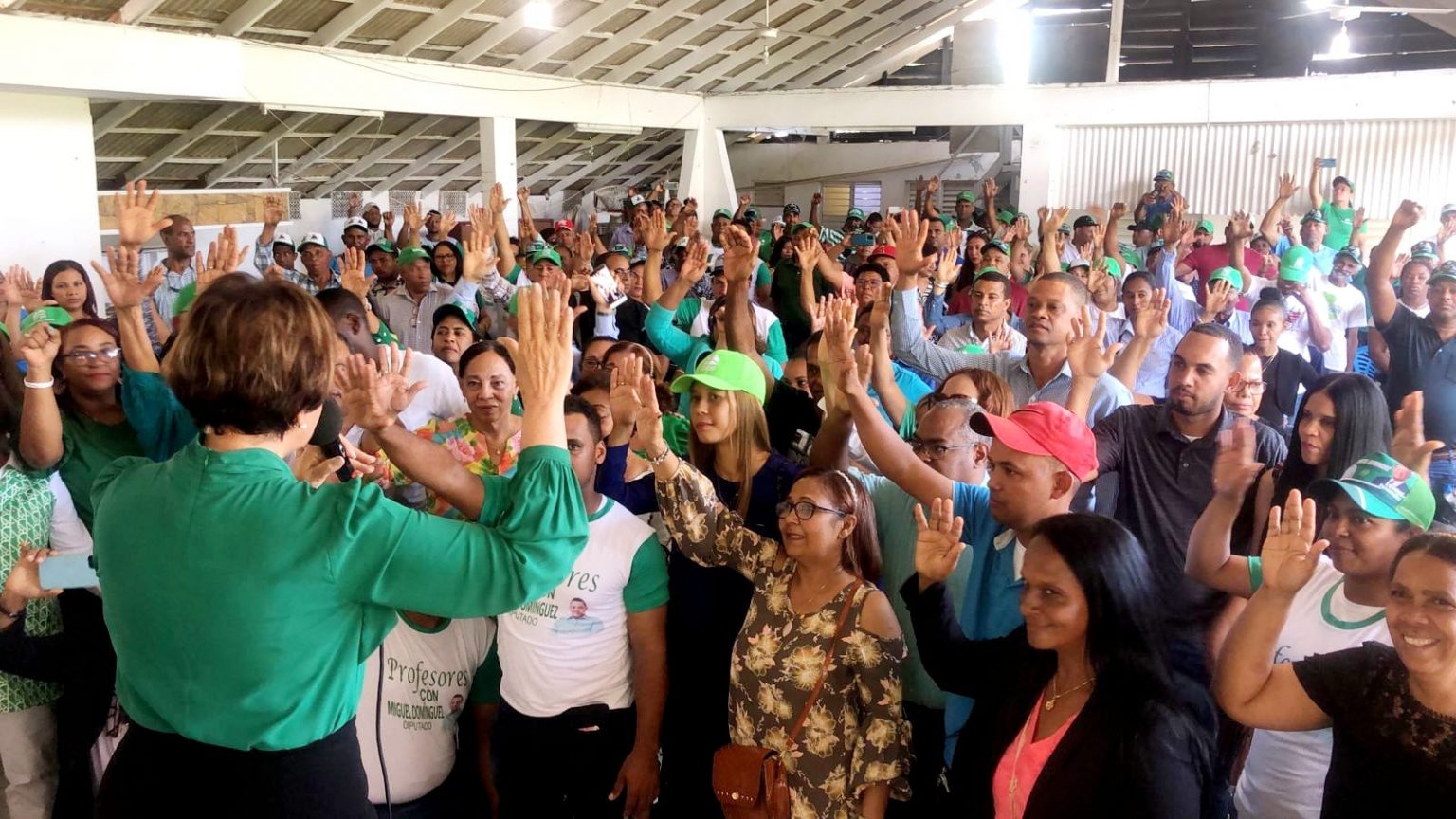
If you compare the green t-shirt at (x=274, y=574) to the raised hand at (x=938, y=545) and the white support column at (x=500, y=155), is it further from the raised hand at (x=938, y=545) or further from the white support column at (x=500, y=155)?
the white support column at (x=500, y=155)

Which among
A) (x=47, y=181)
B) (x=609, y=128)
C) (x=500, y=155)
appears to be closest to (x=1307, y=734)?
(x=47, y=181)

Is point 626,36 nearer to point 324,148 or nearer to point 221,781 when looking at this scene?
point 324,148

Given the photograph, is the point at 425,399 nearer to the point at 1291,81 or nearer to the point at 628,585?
the point at 628,585

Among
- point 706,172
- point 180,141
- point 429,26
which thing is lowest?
point 180,141

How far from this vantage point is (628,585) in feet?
8.57

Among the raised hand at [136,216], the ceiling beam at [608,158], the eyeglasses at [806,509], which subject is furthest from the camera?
the ceiling beam at [608,158]

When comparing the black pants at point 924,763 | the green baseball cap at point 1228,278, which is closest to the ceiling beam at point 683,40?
the green baseball cap at point 1228,278

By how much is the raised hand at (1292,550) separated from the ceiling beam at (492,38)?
30.2 feet

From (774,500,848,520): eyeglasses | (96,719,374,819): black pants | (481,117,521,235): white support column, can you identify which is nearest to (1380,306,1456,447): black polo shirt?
(774,500,848,520): eyeglasses

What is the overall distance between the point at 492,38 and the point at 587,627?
8785mm

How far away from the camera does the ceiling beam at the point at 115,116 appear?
891 centimetres

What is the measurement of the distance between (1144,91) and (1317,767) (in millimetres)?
11576

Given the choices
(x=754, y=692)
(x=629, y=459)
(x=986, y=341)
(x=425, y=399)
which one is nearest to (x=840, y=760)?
(x=754, y=692)

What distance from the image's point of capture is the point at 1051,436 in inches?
90.4
